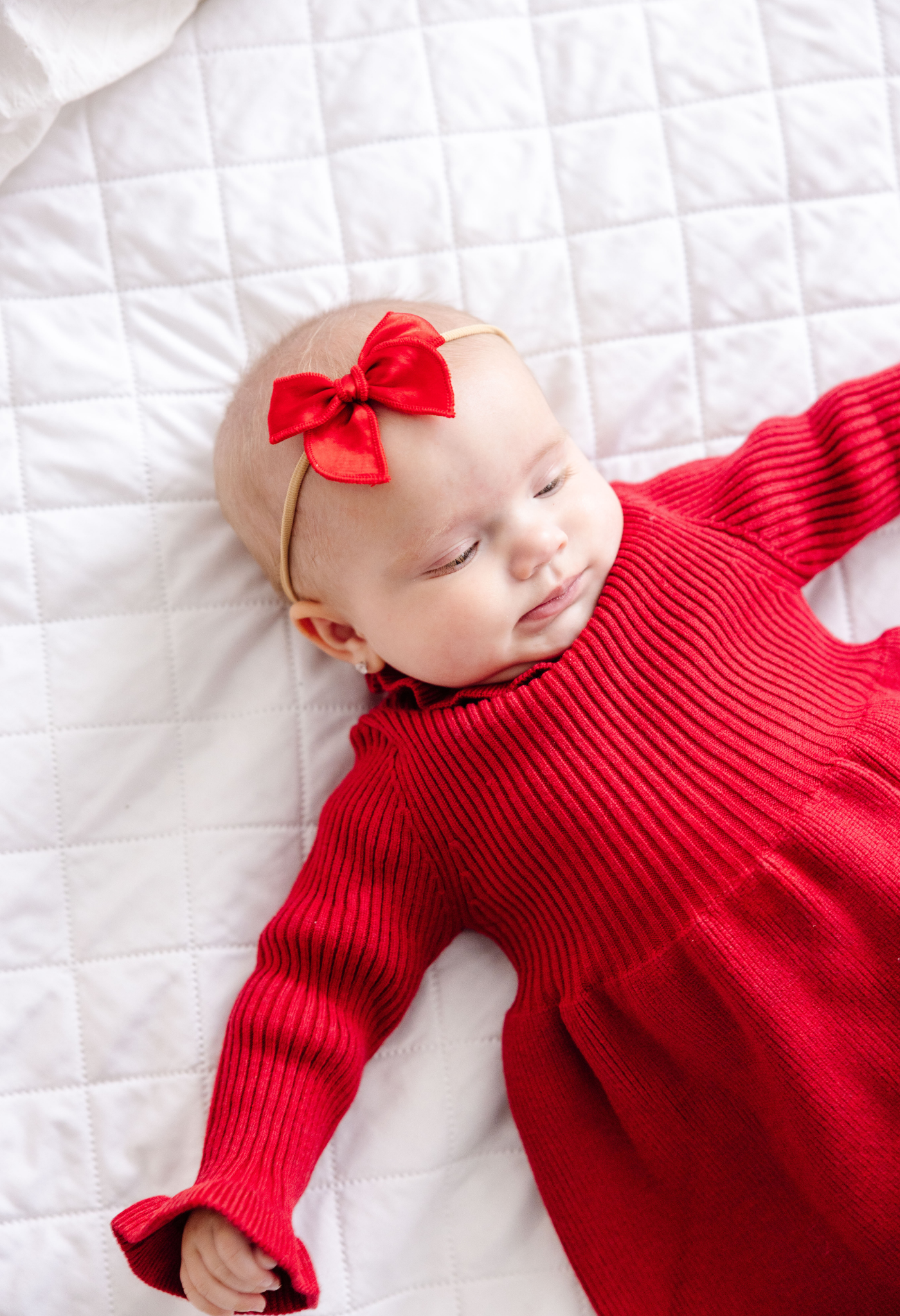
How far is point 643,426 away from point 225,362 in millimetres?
456

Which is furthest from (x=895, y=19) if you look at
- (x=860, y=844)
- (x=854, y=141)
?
(x=860, y=844)

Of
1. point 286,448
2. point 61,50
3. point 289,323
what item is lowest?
point 286,448

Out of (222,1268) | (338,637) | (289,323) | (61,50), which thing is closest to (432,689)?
(338,637)

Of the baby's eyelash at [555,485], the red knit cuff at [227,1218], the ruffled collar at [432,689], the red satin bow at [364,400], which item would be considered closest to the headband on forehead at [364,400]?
the red satin bow at [364,400]

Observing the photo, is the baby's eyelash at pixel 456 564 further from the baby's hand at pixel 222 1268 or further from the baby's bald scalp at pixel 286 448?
the baby's hand at pixel 222 1268

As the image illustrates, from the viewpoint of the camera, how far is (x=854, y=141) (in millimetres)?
1155

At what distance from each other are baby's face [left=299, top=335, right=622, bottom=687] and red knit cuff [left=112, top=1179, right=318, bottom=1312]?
48 cm

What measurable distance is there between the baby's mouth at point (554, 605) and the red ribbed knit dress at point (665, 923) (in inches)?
1.5

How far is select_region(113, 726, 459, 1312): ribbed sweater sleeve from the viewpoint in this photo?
92 cm

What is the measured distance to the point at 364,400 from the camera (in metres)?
0.90

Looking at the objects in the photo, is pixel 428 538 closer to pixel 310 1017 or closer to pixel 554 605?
pixel 554 605

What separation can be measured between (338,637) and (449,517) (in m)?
0.21

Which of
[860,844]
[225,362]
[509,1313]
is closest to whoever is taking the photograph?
[860,844]

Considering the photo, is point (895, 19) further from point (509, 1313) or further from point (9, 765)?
point (509, 1313)
